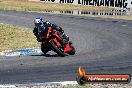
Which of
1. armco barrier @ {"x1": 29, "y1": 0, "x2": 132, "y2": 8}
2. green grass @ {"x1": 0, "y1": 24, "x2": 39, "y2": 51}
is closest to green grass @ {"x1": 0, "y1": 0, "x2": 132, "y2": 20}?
armco barrier @ {"x1": 29, "y1": 0, "x2": 132, "y2": 8}

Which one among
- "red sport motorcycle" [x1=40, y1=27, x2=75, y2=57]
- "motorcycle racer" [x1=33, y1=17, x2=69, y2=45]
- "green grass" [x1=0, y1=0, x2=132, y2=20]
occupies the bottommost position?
"green grass" [x1=0, y1=0, x2=132, y2=20]

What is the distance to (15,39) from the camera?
71.2 ft

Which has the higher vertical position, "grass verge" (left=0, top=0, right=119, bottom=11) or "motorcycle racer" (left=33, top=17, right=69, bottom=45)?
"motorcycle racer" (left=33, top=17, right=69, bottom=45)

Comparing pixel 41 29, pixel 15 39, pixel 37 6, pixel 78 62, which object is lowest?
pixel 37 6

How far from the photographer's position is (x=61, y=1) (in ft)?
163

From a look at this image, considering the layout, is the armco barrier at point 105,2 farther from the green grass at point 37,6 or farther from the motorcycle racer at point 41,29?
the motorcycle racer at point 41,29

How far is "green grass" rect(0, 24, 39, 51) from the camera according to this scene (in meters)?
19.6

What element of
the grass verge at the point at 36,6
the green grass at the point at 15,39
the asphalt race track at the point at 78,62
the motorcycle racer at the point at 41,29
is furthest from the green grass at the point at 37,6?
the motorcycle racer at the point at 41,29

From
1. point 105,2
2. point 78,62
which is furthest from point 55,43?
point 105,2

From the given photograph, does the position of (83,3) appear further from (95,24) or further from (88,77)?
(88,77)

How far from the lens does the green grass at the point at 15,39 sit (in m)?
19.6

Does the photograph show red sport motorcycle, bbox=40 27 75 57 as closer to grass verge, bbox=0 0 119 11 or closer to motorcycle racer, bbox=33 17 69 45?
motorcycle racer, bbox=33 17 69 45

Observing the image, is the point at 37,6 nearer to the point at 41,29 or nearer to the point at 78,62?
the point at 41,29

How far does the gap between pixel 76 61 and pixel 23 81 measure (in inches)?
159
